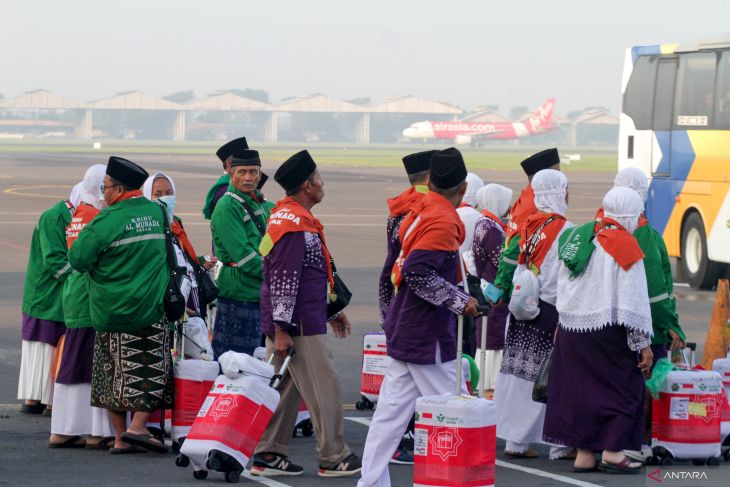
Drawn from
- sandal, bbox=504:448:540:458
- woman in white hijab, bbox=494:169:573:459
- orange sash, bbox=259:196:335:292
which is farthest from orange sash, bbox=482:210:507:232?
orange sash, bbox=259:196:335:292

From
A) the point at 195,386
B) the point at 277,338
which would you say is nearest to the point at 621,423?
the point at 277,338

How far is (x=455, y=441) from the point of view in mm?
6699

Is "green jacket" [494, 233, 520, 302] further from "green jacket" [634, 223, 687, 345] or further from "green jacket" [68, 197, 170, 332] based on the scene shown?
"green jacket" [68, 197, 170, 332]

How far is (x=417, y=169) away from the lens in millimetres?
8883

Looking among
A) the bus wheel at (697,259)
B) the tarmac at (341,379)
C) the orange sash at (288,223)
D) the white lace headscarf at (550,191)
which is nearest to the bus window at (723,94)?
the bus wheel at (697,259)

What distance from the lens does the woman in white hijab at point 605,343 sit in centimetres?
790

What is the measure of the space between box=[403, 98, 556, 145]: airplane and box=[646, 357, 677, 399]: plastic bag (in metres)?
152

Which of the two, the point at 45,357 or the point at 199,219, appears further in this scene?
the point at 199,219

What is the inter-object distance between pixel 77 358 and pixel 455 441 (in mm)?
3015

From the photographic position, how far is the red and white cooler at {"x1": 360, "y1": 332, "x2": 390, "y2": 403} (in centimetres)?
993

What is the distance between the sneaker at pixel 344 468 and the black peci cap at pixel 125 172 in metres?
2.05

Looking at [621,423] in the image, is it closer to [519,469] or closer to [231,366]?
[519,469]

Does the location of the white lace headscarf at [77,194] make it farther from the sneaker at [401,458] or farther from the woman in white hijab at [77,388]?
the sneaker at [401,458]

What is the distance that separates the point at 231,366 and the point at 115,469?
1043 millimetres
